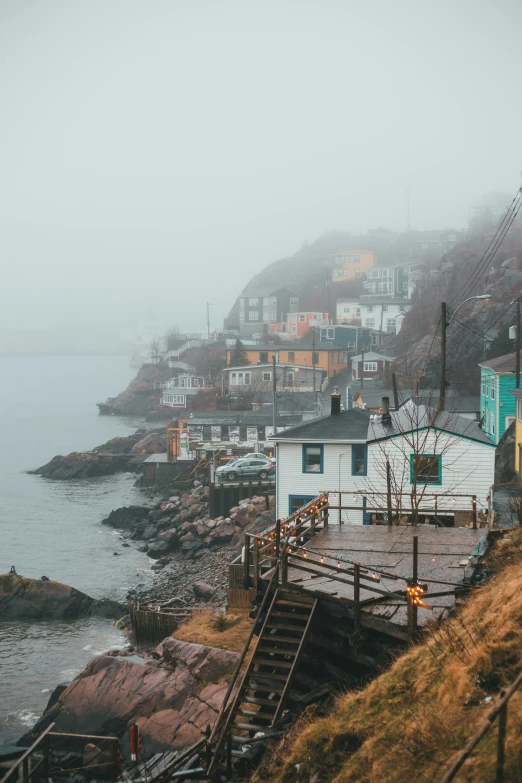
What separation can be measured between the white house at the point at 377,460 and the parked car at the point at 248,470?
67.5ft

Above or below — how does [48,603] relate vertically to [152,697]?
below

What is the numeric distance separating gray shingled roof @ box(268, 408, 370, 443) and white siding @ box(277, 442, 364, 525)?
40 centimetres

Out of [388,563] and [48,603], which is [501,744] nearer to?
[388,563]

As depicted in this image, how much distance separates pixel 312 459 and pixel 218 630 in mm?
11242

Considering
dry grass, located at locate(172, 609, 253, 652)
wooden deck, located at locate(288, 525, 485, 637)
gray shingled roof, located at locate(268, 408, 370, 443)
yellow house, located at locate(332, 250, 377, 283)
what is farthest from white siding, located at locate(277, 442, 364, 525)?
yellow house, located at locate(332, 250, 377, 283)

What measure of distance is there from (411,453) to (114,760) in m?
18.2

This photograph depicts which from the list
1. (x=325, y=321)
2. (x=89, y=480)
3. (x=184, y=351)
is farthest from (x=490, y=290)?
(x=184, y=351)

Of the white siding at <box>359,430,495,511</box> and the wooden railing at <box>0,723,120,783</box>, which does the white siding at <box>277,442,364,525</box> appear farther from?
the wooden railing at <box>0,723,120,783</box>

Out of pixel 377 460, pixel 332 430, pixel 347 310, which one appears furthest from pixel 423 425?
pixel 347 310

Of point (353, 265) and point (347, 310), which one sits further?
point (353, 265)

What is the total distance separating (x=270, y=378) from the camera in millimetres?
95812

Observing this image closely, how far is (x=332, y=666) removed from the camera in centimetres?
1372

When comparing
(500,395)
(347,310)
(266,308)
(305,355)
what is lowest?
(500,395)

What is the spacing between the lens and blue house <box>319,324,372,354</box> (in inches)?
4407
